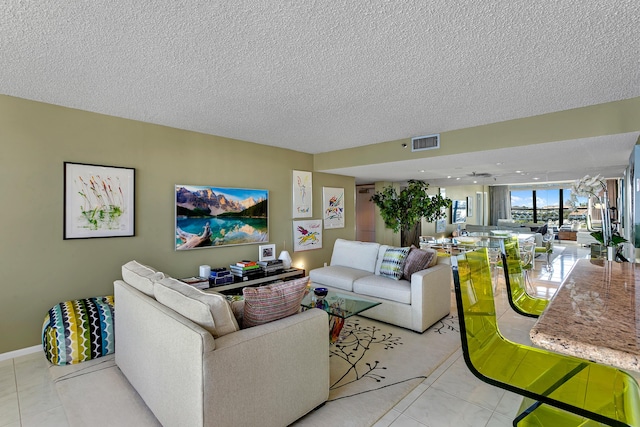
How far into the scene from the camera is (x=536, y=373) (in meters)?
1.37

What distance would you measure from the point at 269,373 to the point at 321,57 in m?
2.10

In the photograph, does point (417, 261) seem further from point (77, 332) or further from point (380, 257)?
point (77, 332)

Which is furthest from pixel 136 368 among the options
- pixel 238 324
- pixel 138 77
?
pixel 138 77

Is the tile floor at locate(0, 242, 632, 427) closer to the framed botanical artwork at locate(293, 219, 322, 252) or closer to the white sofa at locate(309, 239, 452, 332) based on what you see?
the white sofa at locate(309, 239, 452, 332)

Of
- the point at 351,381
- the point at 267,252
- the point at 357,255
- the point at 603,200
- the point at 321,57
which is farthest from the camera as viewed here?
the point at 267,252

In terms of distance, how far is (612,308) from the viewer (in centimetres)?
114

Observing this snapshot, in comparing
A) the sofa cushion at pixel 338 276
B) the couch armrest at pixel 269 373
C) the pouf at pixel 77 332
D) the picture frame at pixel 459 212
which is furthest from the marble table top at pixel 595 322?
the picture frame at pixel 459 212

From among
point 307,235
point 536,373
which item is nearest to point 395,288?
point 536,373

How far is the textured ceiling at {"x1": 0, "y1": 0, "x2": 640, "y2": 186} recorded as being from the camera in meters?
1.71

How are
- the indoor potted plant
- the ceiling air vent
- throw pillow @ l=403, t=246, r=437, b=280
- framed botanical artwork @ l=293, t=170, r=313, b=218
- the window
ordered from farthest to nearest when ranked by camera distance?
the window < framed botanical artwork @ l=293, t=170, r=313, b=218 < the ceiling air vent < throw pillow @ l=403, t=246, r=437, b=280 < the indoor potted plant

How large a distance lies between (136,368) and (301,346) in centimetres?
128

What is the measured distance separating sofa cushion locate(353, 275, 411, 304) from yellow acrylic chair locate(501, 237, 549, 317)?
1.34 meters

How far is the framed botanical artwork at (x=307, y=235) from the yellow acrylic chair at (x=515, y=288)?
12.0 feet

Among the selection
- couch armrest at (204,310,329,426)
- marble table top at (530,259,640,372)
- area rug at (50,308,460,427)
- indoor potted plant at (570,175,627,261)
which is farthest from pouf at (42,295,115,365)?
indoor potted plant at (570,175,627,261)
